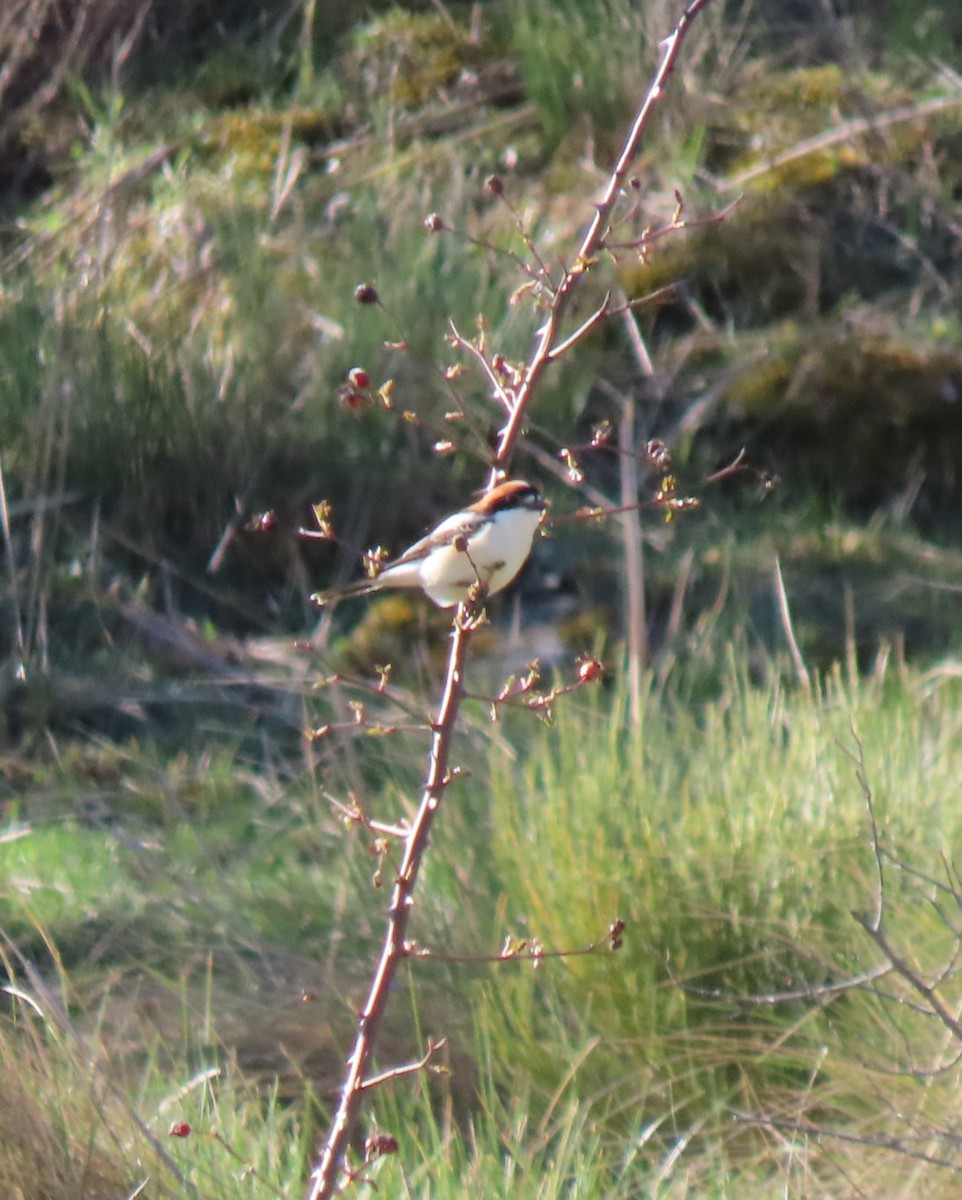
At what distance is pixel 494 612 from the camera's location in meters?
5.59

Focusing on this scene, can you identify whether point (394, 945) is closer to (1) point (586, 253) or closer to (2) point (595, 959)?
(1) point (586, 253)

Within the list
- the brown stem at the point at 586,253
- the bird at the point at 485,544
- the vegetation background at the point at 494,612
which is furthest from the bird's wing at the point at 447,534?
the brown stem at the point at 586,253

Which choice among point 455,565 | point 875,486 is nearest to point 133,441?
point 875,486

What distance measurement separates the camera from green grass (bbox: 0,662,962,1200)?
2.73 meters

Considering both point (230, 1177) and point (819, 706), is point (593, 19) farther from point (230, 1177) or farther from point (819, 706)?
point (230, 1177)

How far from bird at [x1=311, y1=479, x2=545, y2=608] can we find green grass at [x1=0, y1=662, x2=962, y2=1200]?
693mm

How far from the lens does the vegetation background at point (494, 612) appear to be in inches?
111

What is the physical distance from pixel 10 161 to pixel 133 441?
3.65 meters

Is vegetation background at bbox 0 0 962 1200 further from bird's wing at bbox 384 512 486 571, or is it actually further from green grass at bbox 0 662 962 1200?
bird's wing at bbox 384 512 486 571

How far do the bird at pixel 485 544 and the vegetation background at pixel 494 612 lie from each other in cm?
11

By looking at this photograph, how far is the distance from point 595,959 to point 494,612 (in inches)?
98.2

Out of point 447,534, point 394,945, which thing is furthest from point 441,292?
point 394,945

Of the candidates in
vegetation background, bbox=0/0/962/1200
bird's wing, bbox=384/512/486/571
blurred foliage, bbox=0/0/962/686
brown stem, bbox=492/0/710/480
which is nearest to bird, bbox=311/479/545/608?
bird's wing, bbox=384/512/486/571

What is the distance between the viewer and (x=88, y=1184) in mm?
2293
